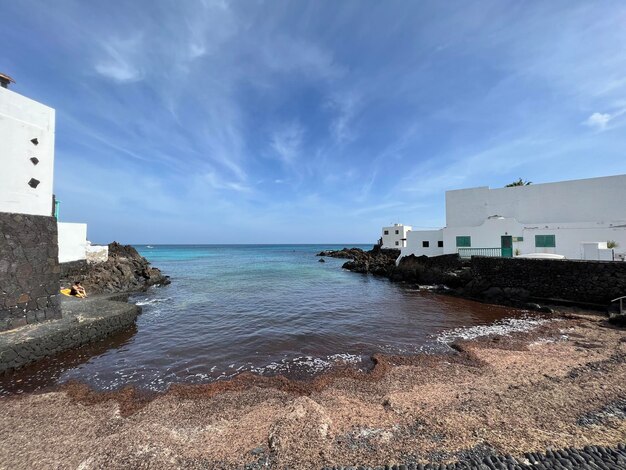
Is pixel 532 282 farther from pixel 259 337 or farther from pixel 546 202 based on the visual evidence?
pixel 259 337

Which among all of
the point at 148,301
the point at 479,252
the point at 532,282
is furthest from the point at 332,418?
the point at 479,252

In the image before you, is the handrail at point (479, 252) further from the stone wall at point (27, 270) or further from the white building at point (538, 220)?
the stone wall at point (27, 270)

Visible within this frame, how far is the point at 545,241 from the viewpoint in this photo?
2166cm

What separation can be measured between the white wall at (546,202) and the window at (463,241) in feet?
11.6

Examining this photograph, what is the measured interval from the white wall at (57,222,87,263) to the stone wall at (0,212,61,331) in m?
12.0

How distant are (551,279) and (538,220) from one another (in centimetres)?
1045

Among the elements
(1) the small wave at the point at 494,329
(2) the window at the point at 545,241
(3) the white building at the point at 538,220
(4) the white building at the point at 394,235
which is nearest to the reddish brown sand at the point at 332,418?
(1) the small wave at the point at 494,329

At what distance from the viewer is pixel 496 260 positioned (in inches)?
770

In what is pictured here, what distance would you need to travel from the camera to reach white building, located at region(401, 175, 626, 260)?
795 inches

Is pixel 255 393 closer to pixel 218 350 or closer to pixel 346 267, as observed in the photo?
pixel 218 350

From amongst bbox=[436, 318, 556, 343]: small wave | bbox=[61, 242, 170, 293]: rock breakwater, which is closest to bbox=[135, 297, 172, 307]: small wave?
bbox=[61, 242, 170, 293]: rock breakwater

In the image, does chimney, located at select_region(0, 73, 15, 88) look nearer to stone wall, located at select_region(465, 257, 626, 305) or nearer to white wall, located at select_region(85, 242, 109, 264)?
white wall, located at select_region(85, 242, 109, 264)

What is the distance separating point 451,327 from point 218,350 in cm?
1012

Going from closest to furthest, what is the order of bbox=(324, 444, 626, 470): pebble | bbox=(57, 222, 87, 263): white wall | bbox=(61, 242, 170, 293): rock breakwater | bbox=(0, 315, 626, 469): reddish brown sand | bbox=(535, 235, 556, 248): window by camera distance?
bbox=(324, 444, 626, 470): pebble
bbox=(0, 315, 626, 469): reddish brown sand
bbox=(57, 222, 87, 263): white wall
bbox=(61, 242, 170, 293): rock breakwater
bbox=(535, 235, 556, 248): window
